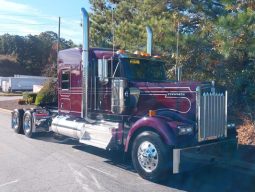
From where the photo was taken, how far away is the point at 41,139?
1232 cm

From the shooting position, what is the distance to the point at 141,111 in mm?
8406

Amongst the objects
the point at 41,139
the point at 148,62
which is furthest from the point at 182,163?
the point at 41,139

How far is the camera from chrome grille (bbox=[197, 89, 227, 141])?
730 cm

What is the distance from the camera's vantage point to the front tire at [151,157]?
700cm

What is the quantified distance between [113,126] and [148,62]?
1844 millimetres

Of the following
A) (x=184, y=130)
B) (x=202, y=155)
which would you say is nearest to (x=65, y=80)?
(x=184, y=130)

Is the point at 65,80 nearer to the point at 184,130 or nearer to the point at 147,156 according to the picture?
the point at 147,156

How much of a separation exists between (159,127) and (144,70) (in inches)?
93.9

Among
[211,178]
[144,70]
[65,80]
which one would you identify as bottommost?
[211,178]

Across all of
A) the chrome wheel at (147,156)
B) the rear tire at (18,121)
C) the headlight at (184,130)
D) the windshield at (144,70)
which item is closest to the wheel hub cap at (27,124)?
the rear tire at (18,121)

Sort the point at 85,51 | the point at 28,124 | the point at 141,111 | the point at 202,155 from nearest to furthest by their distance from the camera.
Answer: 1. the point at 202,155
2. the point at 141,111
3. the point at 85,51
4. the point at 28,124

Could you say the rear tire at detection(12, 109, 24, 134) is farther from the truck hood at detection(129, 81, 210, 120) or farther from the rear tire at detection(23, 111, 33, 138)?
the truck hood at detection(129, 81, 210, 120)

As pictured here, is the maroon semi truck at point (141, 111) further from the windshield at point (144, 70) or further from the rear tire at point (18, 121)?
the rear tire at point (18, 121)

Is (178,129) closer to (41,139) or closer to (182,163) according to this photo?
(182,163)
